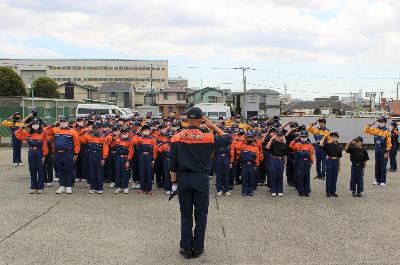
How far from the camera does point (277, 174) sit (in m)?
11.8

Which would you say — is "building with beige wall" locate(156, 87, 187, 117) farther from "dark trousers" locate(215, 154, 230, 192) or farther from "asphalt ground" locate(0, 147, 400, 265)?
"dark trousers" locate(215, 154, 230, 192)

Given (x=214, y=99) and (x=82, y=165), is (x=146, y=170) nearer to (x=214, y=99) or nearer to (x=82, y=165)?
(x=82, y=165)

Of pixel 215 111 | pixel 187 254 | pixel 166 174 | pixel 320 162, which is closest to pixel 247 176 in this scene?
pixel 166 174

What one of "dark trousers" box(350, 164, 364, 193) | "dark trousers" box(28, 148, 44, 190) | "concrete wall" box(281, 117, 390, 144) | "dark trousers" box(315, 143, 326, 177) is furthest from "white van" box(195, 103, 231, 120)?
"dark trousers" box(28, 148, 44, 190)

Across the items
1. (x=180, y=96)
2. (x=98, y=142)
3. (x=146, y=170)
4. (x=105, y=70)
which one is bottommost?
(x=146, y=170)

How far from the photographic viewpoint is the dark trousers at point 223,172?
38.7ft

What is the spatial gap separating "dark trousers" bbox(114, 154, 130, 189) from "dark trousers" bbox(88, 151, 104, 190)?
398mm

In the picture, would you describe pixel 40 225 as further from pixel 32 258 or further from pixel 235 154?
pixel 235 154

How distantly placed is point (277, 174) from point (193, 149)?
220 inches

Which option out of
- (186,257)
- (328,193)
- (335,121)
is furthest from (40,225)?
(335,121)

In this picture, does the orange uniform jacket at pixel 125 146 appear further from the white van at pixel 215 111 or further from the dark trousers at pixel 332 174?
the white van at pixel 215 111

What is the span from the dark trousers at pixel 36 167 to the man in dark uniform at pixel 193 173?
580 centimetres

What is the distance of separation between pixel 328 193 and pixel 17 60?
113519mm

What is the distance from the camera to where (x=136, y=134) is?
40.0 feet
